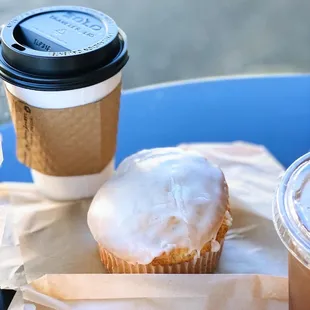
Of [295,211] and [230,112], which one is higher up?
[295,211]

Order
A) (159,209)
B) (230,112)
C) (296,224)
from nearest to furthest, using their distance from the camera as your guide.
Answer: (296,224) < (159,209) < (230,112)

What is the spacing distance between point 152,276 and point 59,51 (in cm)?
31

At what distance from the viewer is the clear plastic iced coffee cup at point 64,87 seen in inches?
31.1

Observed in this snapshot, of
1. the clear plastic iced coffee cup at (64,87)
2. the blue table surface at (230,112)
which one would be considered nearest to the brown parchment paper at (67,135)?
the clear plastic iced coffee cup at (64,87)

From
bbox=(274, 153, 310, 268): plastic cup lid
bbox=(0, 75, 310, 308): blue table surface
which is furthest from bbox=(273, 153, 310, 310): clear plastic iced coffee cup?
bbox=(0, 75, 310, 308): blue table surface

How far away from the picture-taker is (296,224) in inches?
26.6

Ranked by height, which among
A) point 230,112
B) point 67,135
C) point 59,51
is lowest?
point 230,112

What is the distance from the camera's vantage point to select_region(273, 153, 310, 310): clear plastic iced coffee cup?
2.18 ft

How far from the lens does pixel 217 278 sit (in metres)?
0.76

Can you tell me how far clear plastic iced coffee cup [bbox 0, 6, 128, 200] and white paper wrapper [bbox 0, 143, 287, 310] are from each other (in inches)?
2.3

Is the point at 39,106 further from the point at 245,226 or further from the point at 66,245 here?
the point at 245,226

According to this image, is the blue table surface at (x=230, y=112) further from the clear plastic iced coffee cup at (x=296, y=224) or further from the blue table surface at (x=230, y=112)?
the clear plastic iced coffee cup at (x=296, y=224)

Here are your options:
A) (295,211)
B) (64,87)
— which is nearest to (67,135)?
(64,87)

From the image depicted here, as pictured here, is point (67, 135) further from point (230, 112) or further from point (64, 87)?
point (230, 112)
